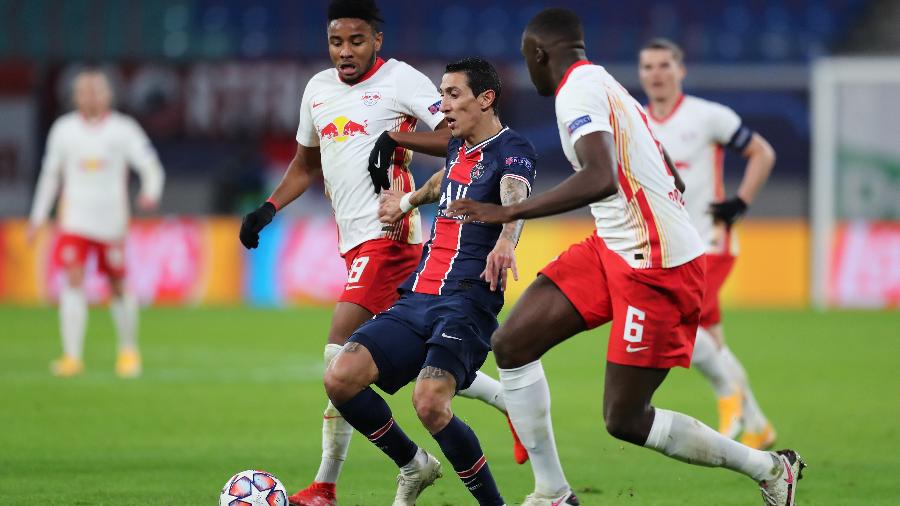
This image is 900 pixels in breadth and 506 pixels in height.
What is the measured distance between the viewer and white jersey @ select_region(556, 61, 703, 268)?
18.2 ft

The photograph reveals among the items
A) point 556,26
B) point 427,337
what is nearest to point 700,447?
point 427,337

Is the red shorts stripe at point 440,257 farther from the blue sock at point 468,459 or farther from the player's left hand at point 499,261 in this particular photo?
the blue sock at point 468,459

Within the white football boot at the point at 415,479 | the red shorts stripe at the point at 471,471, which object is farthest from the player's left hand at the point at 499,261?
the white football boot at the point at 415,479

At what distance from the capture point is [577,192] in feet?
17.1

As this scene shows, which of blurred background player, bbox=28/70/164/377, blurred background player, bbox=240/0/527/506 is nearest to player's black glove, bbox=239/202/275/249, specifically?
blurred background player, bbox=240/0/527/506

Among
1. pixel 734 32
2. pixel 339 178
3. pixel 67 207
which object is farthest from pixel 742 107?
pixel 339 178

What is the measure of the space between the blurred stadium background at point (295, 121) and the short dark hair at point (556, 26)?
14216 millimetres

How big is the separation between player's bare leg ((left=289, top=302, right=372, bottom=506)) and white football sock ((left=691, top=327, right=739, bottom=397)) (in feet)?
9.06

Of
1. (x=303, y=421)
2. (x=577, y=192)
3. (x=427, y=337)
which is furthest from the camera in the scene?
(x=303, y=421)

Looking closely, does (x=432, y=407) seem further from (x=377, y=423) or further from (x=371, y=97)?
(x=371, y=97)

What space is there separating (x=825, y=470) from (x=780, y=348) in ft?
23.9

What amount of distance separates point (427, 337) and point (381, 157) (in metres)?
0.94

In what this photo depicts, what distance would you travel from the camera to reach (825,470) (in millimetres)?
7656

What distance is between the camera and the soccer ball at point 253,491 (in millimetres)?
5965
